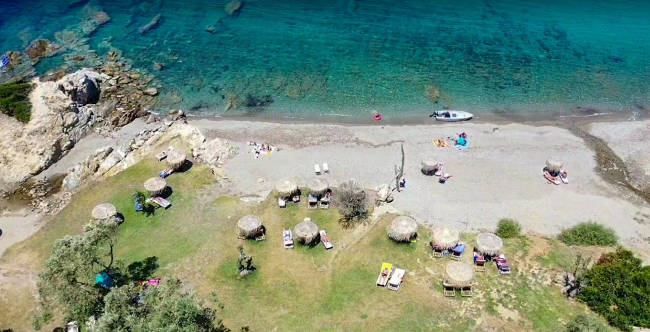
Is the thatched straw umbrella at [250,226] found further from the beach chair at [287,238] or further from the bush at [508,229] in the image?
the bush at [508,229]

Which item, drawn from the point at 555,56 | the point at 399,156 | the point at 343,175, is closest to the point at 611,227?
the point at 399,156

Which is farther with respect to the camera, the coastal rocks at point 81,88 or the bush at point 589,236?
the coastal rocks at point 81,88

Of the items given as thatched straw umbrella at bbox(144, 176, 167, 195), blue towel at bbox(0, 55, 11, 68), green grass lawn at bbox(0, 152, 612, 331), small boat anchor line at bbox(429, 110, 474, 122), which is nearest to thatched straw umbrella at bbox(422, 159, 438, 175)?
green grass lawn at bbox(0, 152, 612, 331)

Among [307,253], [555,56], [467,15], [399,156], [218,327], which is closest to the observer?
[218,327]

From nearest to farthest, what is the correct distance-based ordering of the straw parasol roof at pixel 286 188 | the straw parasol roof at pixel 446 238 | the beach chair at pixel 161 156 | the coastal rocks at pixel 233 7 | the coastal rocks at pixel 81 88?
the straw parasol roof at pixel 446 238
the straw parasol roof at pixel 286 188
the beach chair at pixel 161 156
the coastal rocks at pixel 81 88
the coastal rocks at pixel 233 7

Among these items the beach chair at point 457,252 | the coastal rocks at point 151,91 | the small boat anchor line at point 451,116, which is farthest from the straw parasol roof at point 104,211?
the small boat anchor line at point 451,116

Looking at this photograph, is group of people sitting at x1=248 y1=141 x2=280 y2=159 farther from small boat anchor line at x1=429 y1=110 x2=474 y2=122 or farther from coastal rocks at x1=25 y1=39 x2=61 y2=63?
coastal rocks at x1=25 y1=39 x2=61 y2=63

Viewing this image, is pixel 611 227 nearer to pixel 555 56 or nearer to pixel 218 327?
pixel 218 327
